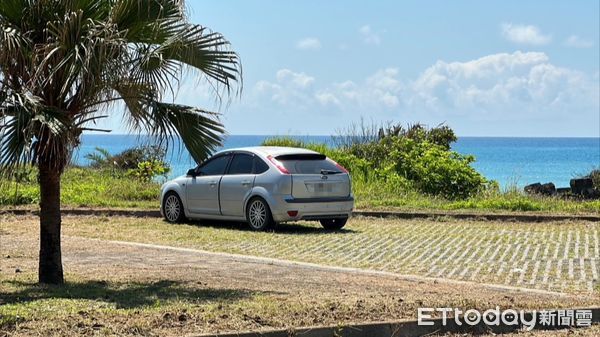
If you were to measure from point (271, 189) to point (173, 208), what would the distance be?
3006 millimetres

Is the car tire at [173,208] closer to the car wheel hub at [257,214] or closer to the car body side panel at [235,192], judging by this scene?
the car body side panel at [235,192]

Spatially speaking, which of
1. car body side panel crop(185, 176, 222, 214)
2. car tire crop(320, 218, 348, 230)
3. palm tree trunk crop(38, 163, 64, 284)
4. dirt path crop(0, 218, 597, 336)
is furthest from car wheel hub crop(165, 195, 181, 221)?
palm tree trunk crop(38, 163, 64, 284)

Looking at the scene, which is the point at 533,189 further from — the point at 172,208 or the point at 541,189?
the point at 172,208

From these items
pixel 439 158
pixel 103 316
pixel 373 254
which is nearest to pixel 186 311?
pixel 103 316

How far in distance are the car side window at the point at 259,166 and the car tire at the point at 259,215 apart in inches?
21.1

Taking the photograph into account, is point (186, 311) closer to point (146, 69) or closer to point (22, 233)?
point (146, 69)

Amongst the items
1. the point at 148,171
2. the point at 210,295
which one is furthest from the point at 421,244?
the point at 148,171

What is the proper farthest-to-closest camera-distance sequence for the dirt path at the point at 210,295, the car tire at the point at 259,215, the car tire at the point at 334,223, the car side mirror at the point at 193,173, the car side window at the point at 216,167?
the car side mirror at the point at 193,173 → the car side window at the point at 216,167 → the car tire at the point at 334,223 → the car tire at the point at 259,215 → the dirt path at the point at 210,295

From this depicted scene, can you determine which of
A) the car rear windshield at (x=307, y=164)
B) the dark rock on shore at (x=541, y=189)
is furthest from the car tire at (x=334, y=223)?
the dark rock on shore at (x=541, y=189)

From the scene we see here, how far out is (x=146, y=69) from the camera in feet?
36.1

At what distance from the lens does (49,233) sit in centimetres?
1141

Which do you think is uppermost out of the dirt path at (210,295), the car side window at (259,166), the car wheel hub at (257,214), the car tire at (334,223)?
the car side window at (259,166)

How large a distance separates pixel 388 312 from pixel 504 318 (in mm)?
Result: 1059

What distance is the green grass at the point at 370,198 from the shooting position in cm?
2309
